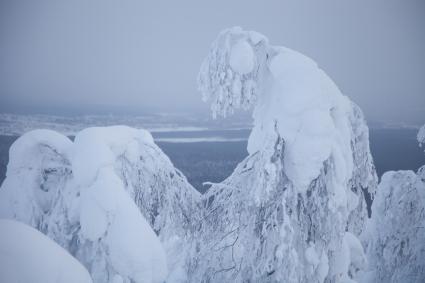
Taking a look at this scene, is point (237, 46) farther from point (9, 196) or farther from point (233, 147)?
point (233, 147)

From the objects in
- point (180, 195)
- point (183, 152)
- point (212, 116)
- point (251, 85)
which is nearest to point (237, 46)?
point (251, 85)

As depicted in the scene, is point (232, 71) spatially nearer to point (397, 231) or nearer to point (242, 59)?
point (242, 59)

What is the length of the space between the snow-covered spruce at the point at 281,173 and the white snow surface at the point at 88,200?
1360 millimetres

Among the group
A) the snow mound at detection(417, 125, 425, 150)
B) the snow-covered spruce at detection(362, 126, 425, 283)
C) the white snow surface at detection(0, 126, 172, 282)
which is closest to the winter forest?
Answer: the white snow surface at detection(0, 126, 172, 282)

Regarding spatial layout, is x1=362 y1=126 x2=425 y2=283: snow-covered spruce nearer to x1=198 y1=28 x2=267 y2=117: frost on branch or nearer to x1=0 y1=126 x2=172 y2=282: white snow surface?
x1=198 y1=28 x2=267 y2=117: frost on branch

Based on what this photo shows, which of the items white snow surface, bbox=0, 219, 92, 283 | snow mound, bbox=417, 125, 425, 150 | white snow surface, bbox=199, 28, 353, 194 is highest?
white snow surface, bbox=199, 28, 353, 194

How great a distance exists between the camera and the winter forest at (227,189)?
3.72 metres

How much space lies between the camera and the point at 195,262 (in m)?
4.94

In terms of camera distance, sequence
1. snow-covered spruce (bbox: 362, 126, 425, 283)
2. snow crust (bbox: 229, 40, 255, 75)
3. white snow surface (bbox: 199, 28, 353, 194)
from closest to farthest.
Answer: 1. white snow surface (bbox: 199, 28, 353, 194)
2. snow crust (bbox: 229, 40, 255, 75)
3. snow-covered spruce (bbox: 362, 126, 425, 283)

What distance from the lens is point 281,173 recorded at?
4.23 m

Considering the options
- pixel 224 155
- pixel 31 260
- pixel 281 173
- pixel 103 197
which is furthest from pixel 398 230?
pixel 224 155

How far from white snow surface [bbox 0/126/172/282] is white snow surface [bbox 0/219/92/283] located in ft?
1.82

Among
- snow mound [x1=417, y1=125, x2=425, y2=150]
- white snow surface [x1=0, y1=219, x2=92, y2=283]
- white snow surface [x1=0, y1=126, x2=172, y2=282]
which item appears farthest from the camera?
snow mound [x1=417, y1=125, x2=425, y2=150]

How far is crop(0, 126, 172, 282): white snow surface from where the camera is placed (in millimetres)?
3557
